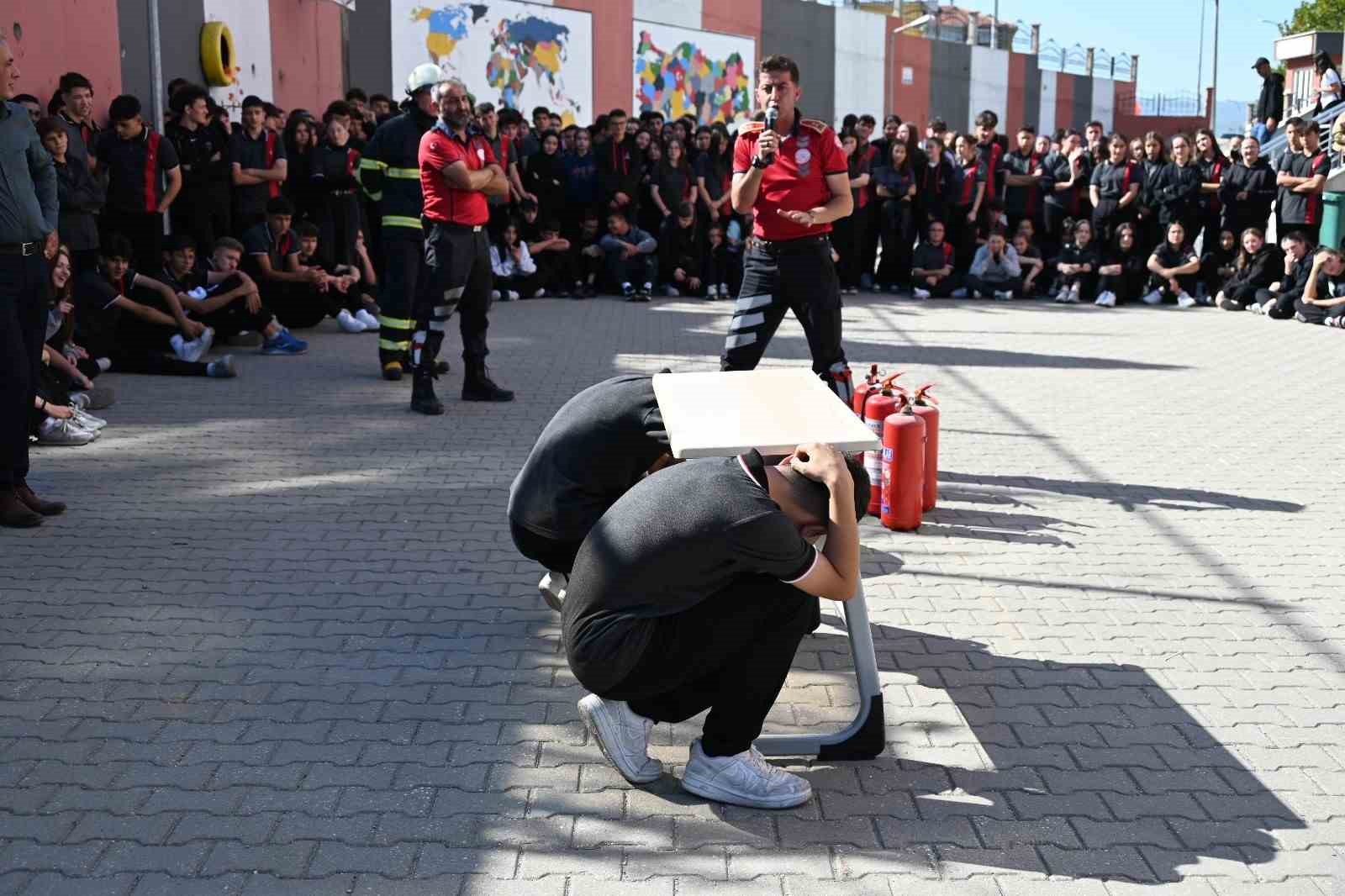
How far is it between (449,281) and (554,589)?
4.28 m

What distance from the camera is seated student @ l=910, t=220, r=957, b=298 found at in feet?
A: 57.6

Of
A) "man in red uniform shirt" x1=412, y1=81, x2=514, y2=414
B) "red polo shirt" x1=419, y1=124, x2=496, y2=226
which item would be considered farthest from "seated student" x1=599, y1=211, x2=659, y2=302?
"red polo shirt" x1=419, y1=124, x2=496, y2=226

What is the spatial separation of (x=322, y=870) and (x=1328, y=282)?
1422 cm

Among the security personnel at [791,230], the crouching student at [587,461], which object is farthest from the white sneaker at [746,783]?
the security personnel at [791,230]

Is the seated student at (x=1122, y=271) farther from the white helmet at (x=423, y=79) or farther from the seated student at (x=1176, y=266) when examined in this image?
the white helmet at (x=423, y=79)

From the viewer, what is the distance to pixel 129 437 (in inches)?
350

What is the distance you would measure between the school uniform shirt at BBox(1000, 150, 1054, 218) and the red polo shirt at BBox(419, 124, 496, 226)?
10.4 meters

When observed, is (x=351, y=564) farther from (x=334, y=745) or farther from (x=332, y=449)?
(x=332, y=449)

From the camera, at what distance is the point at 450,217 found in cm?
927

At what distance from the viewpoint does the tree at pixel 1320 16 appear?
197ft

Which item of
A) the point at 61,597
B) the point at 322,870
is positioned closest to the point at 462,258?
the point at 61,597

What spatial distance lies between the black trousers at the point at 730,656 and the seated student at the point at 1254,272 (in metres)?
13.9

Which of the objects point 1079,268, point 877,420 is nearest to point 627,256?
point 1079,268

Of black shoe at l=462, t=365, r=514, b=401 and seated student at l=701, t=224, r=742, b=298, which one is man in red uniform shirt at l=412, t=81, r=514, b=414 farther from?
seated student at l=701, t=224, r=742, b=298
